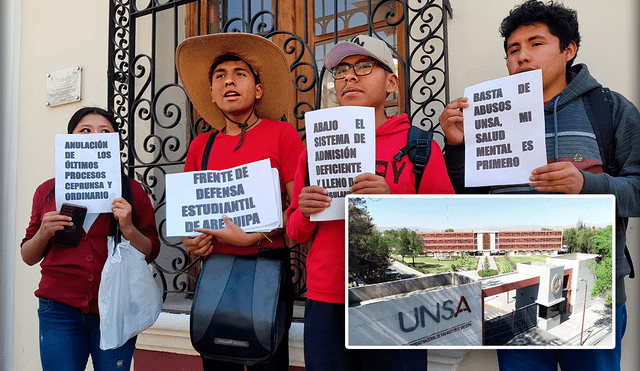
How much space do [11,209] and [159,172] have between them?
1.50 metres

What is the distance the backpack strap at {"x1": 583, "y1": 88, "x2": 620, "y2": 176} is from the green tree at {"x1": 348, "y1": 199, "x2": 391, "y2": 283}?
801mm

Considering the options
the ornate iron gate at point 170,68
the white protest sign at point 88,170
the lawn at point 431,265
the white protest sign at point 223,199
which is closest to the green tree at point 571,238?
the lawn at point 431,265

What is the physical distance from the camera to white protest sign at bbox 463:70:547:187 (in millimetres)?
1353

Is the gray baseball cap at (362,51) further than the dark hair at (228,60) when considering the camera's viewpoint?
No

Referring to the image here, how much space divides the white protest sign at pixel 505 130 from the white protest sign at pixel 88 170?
1.52 meters

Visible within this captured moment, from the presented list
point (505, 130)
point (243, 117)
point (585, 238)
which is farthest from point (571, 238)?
point (243, 117)

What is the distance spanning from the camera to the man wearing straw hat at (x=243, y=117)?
1860 millimetres

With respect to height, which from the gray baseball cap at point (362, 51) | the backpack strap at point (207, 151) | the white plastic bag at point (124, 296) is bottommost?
the white plastic bag at point (124, 296)

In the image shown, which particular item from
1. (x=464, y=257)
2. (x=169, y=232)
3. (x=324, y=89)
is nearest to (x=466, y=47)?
(x=324, y=89)

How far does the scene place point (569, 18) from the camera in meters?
1.58

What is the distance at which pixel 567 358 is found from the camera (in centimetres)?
148

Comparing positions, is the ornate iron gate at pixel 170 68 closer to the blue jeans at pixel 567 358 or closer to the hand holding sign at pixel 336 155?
the hand holding sign at pixel 336 155

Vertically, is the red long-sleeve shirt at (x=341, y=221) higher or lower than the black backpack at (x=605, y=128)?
lower

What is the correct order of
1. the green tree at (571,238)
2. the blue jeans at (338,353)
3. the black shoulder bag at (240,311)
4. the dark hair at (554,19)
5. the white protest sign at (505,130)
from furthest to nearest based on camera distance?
the black shoulder bag at (240,311), the dark hair at (554,19), the blue jeans at (338,353), the white protest sign at (505,130), the green tree at (571,238)
